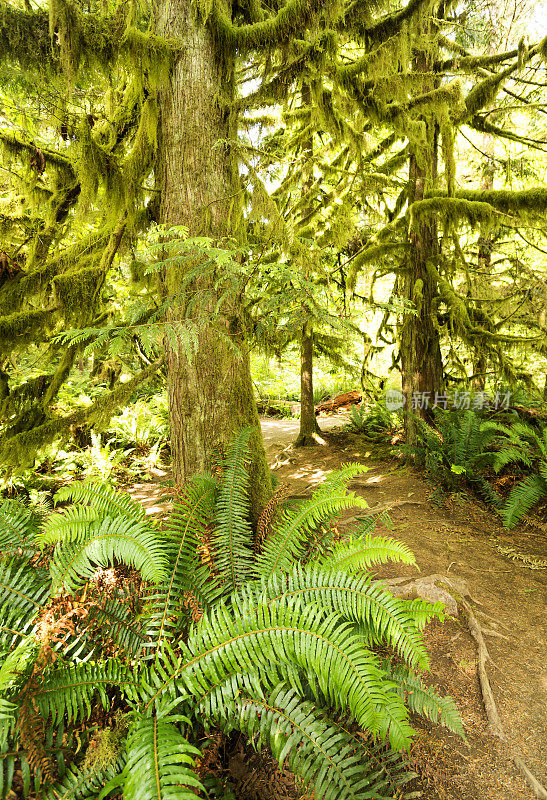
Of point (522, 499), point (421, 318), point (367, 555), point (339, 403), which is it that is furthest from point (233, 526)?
point (339, 403)

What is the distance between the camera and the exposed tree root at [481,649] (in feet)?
6.37

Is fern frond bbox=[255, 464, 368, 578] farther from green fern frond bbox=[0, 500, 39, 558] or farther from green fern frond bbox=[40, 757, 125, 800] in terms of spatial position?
green fern frond bbox=[0, 500, 39, 558]

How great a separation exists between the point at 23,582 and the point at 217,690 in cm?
122

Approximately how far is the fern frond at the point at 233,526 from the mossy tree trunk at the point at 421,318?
424cm

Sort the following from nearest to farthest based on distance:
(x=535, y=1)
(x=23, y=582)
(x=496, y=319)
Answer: (x=23, y=582) → (x=535, y=1) → (x=496, y=319)

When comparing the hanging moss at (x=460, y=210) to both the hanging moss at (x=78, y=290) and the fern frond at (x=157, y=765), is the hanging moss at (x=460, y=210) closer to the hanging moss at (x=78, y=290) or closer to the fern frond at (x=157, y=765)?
the hanging moss at (x=78, y=290)

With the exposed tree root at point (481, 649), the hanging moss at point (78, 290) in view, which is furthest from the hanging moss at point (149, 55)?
the exposed tree root at point (481, 649)

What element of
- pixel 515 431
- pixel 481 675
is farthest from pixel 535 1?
pixel 481 675

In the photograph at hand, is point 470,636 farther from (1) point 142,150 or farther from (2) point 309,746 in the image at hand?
(1) point 142,150

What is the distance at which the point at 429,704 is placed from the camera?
2059 mm

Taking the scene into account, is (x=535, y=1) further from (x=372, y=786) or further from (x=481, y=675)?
(x=372, y=786)

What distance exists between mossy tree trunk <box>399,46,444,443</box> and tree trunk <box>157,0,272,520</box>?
3892 mm

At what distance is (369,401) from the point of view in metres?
9.03

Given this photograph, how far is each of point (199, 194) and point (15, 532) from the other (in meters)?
2.61
